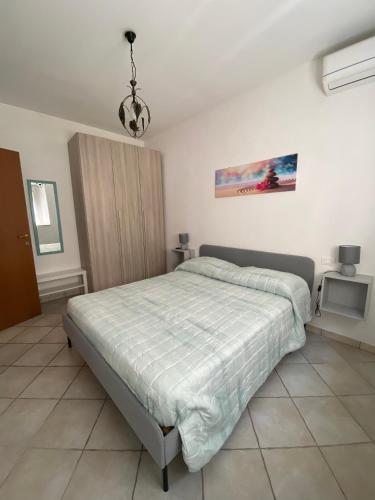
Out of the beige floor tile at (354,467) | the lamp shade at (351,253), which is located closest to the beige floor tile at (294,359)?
the beige floor tile at (354,467)

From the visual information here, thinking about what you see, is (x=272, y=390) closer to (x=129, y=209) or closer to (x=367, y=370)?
(x=367, y=370)

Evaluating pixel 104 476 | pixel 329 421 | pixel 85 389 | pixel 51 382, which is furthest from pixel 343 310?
pixel 51 382

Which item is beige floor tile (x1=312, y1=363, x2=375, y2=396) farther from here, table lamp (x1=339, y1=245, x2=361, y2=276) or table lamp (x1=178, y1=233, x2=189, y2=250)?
table lamp (x1=178, y1=233, x2=189, y2=250)

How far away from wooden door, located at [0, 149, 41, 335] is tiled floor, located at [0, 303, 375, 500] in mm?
929

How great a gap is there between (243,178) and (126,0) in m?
1.85

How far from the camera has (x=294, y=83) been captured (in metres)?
2.12

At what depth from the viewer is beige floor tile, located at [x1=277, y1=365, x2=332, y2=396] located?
63.1 inches

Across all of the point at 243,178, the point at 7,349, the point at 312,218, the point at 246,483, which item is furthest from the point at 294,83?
the point at 7,349

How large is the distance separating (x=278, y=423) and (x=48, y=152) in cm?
408

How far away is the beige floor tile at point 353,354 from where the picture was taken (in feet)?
6.34

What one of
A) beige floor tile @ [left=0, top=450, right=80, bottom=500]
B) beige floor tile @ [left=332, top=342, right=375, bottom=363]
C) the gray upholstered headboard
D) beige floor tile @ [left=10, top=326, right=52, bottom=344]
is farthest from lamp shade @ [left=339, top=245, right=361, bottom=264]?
beige floor tile @ [left=10, top=326, right=52, bottom=344]

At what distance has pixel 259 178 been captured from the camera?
2.50 m

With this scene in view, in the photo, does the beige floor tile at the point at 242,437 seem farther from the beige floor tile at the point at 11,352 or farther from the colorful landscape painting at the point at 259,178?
the colorful landscape painting at the point at 259,178

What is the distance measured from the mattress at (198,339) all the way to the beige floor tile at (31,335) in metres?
0.89
